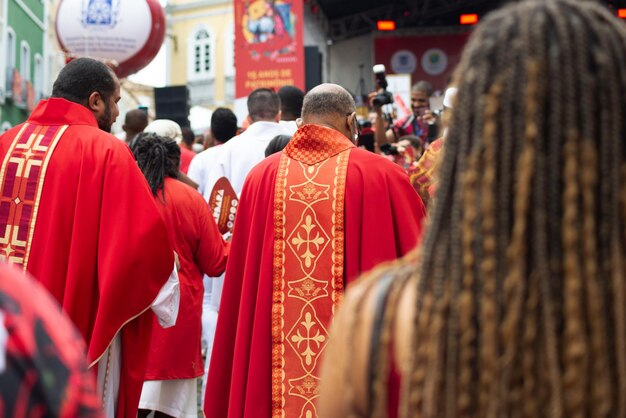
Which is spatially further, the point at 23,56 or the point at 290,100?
the point at 23,56

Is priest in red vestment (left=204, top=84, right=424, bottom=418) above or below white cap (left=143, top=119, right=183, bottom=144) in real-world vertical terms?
below

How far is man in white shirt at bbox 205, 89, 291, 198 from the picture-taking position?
739cm

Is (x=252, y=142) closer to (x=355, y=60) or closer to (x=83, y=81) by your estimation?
(x=83, y=81)

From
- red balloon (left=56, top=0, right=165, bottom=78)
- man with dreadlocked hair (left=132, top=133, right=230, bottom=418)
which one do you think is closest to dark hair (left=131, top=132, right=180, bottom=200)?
man with dreadlocked hair (left=132, top=133, right=230, bottom=418)

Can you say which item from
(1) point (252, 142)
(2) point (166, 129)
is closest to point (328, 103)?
(1) point (252, 142)

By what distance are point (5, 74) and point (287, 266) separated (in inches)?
1055

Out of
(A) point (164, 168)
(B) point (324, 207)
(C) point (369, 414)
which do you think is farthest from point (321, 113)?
(C) point (369, 414)

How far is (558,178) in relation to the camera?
174 centimetres

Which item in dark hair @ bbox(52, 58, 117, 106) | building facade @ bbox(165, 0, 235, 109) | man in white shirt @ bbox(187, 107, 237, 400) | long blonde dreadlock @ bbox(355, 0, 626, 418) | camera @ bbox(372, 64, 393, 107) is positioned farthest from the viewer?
building facade @ bbox(165, 0, 235, 109)

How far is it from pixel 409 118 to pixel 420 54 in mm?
23424

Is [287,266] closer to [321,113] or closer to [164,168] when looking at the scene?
[321,113]

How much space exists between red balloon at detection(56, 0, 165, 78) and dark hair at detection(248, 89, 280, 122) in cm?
456

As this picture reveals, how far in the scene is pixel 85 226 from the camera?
15.3 ft

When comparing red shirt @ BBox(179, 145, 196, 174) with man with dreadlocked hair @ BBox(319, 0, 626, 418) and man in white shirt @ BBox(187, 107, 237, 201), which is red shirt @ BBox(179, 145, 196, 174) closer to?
man in white shirt @ BBox(187, 107, 237, 201)
